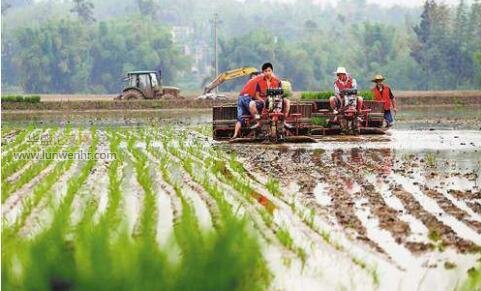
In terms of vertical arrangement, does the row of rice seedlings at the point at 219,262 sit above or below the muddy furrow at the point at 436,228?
above

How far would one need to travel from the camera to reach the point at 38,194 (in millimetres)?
8711

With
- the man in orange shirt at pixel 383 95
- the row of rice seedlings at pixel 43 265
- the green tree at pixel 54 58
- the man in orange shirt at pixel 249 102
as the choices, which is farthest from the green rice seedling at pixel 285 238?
the green tree at pixel 54 58

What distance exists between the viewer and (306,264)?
6.10 m

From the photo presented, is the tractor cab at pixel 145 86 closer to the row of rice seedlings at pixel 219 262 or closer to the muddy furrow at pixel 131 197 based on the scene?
the muddy furrow at pixel 131 197

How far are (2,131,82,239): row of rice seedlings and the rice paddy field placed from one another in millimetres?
23

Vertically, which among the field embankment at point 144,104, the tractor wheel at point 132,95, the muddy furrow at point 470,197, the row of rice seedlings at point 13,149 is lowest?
the field embankment at point 144,104

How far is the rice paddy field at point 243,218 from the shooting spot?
14.7ft

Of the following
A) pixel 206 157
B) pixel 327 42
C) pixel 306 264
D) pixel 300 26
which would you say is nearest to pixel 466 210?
pixel 306 264

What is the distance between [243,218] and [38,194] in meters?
3.67

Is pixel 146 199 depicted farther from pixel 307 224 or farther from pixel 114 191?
pixel 307 224

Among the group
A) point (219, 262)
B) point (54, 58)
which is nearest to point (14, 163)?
point (219, 262)

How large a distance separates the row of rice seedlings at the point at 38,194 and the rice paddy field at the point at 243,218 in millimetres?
23

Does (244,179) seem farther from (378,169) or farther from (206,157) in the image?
(206,157)

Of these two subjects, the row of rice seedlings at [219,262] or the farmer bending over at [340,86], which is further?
the farmer bending over at [340,86]
